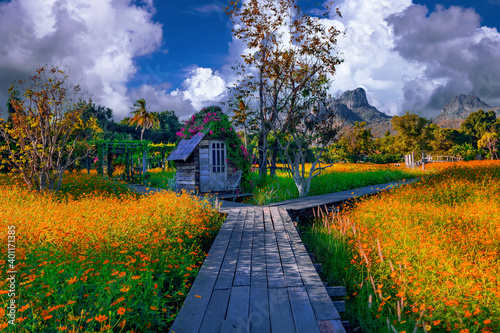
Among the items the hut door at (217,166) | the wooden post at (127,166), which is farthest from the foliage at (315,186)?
the wooden post at (127,166)

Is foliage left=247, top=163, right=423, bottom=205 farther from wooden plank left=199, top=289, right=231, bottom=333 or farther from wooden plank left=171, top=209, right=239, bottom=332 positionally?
wooden plank left=199, top=289, right=231, bottom=333

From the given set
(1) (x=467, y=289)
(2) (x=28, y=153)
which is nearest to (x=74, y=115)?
(2) (x=28, y=153)

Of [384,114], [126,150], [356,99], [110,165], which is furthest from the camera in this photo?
[356,99]

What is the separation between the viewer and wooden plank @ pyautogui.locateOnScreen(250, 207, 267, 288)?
354cm

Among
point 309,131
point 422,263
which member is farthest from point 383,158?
point 422,263

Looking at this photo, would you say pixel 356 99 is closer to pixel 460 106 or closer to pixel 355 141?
pixel 460 106

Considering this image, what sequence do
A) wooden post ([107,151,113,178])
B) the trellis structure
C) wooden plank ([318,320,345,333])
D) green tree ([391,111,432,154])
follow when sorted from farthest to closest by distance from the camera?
green tree ([391,111,432,154])
wooden post ([107,151,113,178])
the trellis structure
wooden plank ([318,320,345,333])

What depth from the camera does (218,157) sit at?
12.5m

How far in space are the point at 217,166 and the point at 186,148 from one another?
151 cm

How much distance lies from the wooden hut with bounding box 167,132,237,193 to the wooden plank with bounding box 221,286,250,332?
908 centimetres

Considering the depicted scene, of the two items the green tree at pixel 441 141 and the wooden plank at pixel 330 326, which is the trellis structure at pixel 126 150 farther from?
the green tree at pixel 441 141

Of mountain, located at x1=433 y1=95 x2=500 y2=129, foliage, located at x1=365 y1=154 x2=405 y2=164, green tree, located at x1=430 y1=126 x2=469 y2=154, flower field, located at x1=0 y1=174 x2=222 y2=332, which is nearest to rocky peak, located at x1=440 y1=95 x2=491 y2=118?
mountain, located at x1=433 y1=95 x2=500 y2=129

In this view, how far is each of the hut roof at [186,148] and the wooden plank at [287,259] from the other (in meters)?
6.46

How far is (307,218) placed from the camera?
9.22m
